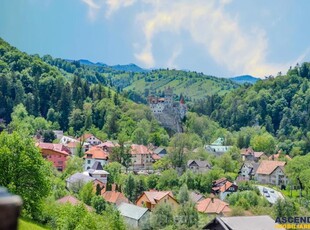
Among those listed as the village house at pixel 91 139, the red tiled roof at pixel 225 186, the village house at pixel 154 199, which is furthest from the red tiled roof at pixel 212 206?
the village house at pixel 91 139

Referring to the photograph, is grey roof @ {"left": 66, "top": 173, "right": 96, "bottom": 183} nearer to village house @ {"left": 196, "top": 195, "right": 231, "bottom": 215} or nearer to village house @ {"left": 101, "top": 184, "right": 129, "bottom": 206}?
village house @ {"left": 101, "top": 184, "right": 129, "bottom": 206}

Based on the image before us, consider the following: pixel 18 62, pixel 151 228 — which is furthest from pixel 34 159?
pixel 18 62

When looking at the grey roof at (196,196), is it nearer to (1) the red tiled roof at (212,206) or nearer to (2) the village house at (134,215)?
(1) the red tiled roof at (212,206)

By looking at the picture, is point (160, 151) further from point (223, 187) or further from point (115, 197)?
point (115, 197)

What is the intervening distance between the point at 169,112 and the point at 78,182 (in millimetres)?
61781

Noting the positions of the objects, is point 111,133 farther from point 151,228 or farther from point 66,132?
point 151,228

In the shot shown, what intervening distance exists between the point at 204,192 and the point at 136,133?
30.9 meters

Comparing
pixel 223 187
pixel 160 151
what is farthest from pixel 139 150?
pixel 223 187

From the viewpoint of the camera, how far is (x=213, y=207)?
152 feet

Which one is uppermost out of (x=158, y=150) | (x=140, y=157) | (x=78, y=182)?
(x=158, y=150)

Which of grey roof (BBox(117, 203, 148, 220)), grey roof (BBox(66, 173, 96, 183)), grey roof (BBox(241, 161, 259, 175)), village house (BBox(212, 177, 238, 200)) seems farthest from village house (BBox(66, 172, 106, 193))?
grey roof (BBox(241, 161, 259, 175))

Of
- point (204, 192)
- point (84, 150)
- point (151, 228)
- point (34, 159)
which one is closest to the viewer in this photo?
point (34, 159)

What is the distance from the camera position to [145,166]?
7500 centimetres

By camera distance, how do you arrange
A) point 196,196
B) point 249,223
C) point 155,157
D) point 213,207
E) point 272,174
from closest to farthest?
1. point 249,223
2. point 213,207
3. point 196,196
4. point 272,174
5. point 155,157
